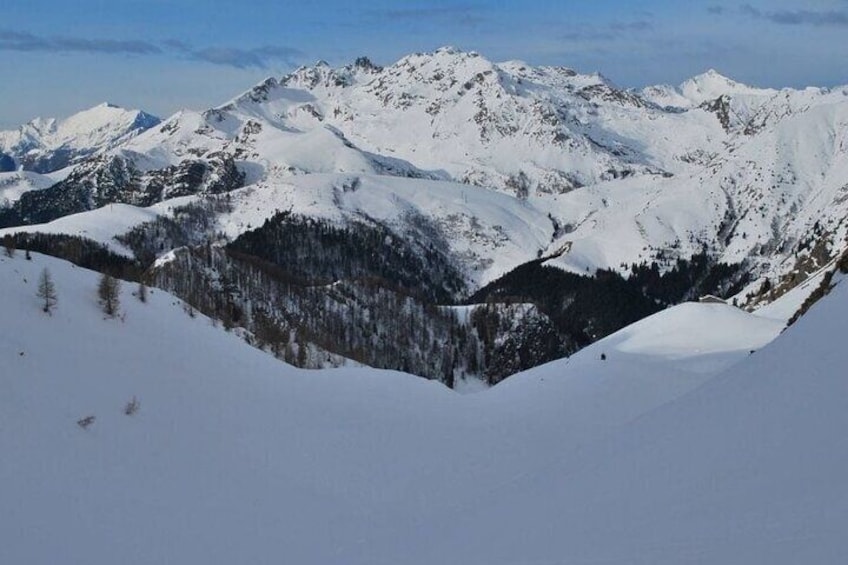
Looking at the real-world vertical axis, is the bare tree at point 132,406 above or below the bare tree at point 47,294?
below

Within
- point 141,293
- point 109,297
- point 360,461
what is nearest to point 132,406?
point 360,461

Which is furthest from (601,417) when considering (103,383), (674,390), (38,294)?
(38,294)

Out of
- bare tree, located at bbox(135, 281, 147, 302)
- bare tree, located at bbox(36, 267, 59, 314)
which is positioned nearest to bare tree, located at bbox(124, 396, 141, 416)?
bare tree, located at bbox(36, 267, 59, 314)

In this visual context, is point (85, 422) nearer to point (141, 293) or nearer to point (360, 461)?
point (360, 461)

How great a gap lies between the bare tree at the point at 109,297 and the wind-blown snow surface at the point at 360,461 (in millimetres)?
593

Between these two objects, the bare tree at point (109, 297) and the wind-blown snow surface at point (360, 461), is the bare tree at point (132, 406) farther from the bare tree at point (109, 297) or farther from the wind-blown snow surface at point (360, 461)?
the bare tree at point (109, 297)

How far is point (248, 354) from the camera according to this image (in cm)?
3859

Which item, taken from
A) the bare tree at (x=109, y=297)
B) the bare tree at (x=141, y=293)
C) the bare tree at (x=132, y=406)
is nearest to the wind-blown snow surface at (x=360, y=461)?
the bare tree at (x=132, y=406)

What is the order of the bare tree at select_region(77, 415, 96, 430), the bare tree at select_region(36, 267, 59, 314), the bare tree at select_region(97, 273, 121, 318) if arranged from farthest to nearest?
the bare tree at select_region(97, 273, 121, 318) < the bare tree at select_region(36, 267, 59, 314) < the bare tree at select_region(77, 415, 96, 430)

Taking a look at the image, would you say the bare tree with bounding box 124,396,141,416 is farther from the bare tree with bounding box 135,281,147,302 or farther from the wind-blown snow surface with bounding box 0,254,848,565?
the bare tree with bounding box 135,281,147,302

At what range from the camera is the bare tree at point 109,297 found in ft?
112

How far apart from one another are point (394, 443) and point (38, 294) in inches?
658

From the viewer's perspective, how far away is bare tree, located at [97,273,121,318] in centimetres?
3416

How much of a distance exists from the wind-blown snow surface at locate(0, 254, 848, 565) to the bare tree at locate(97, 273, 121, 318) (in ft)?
1.95
